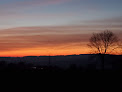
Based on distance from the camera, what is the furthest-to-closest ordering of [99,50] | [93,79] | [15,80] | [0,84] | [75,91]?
[99,50]
[93,79]
[15,80]
[0,84]
[75,91]

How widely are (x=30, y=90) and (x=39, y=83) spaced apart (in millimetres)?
3455

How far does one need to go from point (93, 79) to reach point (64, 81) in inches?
175

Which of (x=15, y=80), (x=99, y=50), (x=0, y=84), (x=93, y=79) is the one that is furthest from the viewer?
(x=99, y=50)

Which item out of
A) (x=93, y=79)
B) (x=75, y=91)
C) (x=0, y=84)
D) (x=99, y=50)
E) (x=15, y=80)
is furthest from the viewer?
(x=99, y=50)

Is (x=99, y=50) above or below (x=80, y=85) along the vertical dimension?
above

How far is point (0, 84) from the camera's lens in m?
26.3

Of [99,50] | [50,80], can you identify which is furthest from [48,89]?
[99,50]

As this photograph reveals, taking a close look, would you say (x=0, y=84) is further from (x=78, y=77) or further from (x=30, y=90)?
(x=78, y=77)

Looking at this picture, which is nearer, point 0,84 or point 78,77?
point 0,84

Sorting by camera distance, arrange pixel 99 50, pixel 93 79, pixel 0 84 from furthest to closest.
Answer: pixel 99 50 → pixel 93 79 → pixel 0 84

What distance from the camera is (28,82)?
27.7 m

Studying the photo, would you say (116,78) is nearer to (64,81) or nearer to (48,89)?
(64,81)

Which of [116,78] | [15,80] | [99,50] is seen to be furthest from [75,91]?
[99,50]

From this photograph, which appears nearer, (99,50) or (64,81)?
(64,81)
